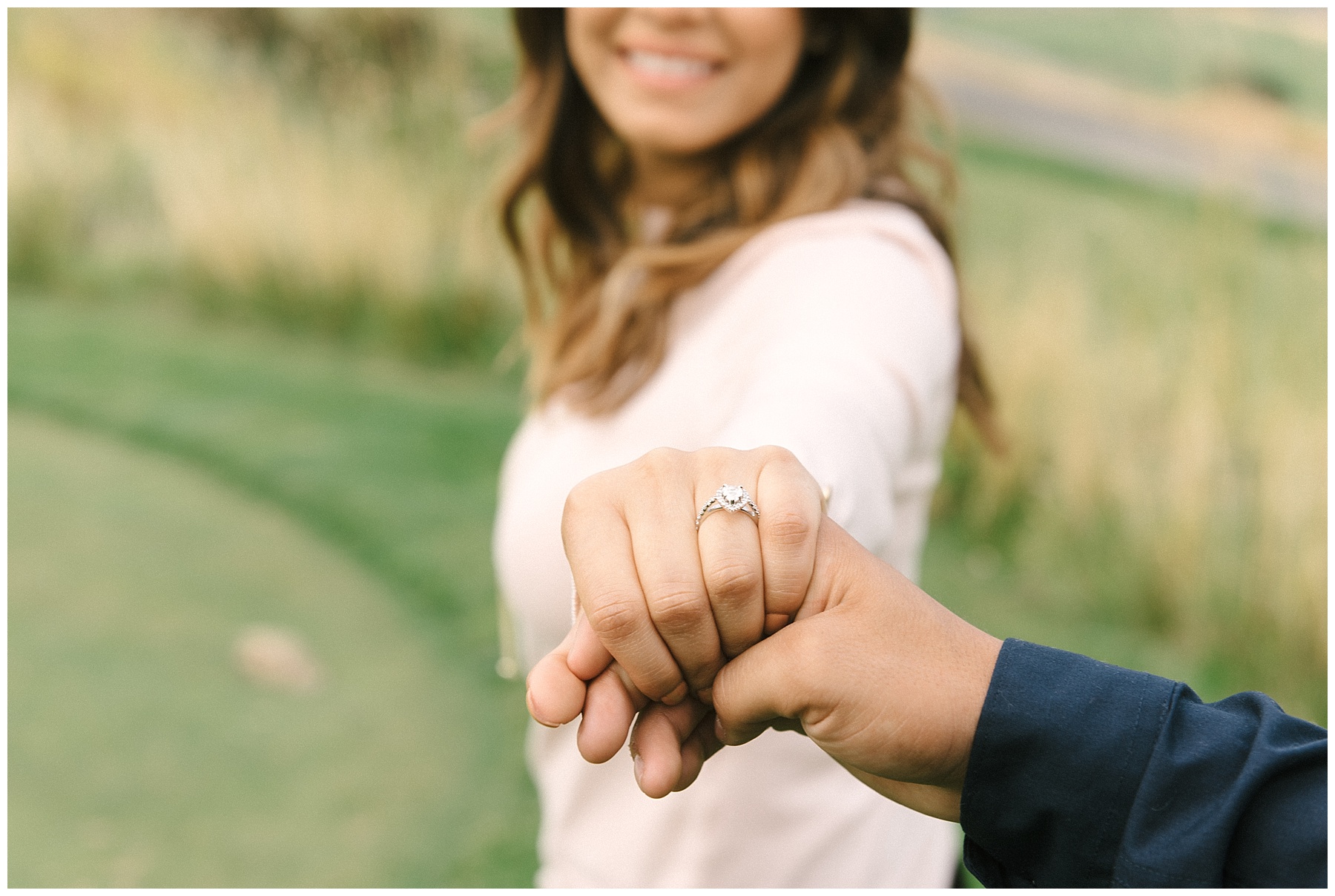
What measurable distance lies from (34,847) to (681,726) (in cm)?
143

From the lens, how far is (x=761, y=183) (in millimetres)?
1376

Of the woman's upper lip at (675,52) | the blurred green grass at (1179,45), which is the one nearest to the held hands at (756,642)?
the woman's upper lip at (675,52)

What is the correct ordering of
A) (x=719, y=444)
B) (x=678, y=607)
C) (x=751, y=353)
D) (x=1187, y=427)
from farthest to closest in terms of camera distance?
(x=1187, y=427)
(x=751, y=353)
(x=719, y=444)
(x=678, y=607)

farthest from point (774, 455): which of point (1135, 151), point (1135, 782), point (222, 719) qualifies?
point (1135, 151)

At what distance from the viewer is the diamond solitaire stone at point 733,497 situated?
674 mm

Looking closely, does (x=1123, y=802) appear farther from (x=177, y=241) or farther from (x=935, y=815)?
(x=177, y=241)

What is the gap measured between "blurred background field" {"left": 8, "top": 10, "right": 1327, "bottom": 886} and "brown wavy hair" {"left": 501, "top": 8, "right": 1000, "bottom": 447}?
2.74 feet

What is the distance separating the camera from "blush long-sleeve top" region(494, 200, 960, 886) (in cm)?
99

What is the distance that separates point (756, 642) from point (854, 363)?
361 millimetres

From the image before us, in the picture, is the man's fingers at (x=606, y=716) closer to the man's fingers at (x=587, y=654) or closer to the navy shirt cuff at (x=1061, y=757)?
the man's fingers at (x=587, y=654)

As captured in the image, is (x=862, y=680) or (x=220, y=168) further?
(x=220, y=168)

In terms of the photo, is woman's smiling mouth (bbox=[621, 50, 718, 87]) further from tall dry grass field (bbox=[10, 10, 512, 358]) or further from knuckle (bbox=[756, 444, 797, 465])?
tall dry grass field (bbox=[10, 10, 512, 358])

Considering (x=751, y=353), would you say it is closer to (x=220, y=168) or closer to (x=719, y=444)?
(x=719, y=444)

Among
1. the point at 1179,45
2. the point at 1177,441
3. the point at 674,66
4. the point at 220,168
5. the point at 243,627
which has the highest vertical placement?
the point at 674,66
